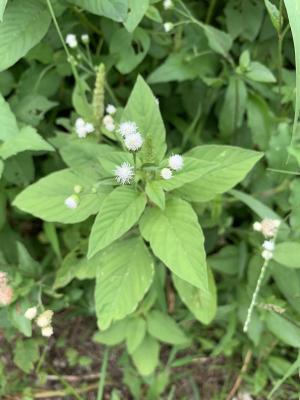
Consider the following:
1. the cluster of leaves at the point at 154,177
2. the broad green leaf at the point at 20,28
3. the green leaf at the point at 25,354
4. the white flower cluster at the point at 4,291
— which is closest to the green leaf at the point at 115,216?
the cluster of leaves at the point at 154,177

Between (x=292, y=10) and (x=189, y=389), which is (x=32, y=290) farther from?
(x=292, y=10)

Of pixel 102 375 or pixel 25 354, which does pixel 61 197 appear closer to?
pixel 25 354

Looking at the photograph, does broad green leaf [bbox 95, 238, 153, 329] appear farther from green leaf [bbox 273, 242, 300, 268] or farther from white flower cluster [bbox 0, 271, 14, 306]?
green leaf [bbox 273, 242, 300, 268]

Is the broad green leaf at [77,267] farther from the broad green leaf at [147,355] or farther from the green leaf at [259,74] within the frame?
the green leaf at [259,74]

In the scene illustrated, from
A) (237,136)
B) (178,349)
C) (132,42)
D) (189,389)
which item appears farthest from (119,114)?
(189,389)

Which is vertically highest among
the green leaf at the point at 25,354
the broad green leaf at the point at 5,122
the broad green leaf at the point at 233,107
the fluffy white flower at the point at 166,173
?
the broad green leaf at the point at 5,122

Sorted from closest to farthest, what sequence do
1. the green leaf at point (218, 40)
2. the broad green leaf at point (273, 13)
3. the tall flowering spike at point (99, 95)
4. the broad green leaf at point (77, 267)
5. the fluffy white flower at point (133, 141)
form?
the fluffy white flower at point (133, 141) → the broad green leaf at point (273, 13) → the tall flowering spike at point (99, 95) → the broad green leaf at point (77, 267) → the green leaf at point (218, 40)

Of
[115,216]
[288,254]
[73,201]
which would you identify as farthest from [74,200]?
[288,254]
